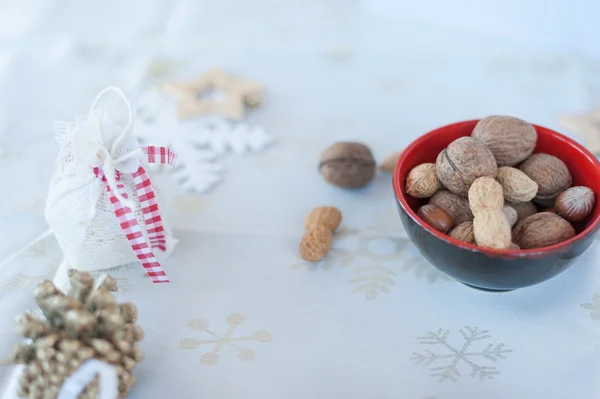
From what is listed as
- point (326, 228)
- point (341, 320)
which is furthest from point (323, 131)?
point (341, 320)

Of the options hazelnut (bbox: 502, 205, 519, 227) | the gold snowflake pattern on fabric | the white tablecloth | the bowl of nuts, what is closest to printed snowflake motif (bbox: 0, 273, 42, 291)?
the white tablecloth

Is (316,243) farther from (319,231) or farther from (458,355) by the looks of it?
(458,355)

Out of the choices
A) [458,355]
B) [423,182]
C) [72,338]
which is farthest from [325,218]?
[72,338]

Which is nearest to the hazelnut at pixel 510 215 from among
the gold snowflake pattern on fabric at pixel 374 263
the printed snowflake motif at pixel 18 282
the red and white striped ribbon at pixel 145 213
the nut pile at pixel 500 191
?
the nut pile at pixel 500 191

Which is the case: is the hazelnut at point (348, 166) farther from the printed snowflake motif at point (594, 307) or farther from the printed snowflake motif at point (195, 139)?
the printed snowflake motif at point (594, 307)

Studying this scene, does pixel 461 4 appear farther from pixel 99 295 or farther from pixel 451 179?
pixel 99 295

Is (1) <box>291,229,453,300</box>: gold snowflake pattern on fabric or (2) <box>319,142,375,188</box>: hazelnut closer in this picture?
(1) <box>291,229,453,300</box>: gold snowflake pattern on fabric

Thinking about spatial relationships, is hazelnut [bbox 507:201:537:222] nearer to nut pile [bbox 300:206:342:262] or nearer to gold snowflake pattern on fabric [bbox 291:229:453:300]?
gold snowflake pattern on fabric [bbox 291:229:453:300]
